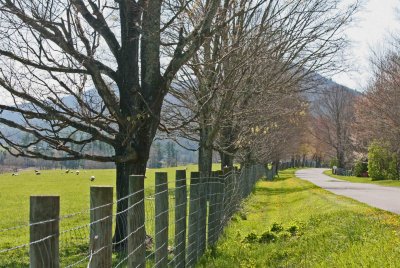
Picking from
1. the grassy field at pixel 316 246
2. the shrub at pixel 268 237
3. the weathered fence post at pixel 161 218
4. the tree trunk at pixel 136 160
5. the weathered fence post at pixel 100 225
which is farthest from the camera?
the shrub at pixel 268 237

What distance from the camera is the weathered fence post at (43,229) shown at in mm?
2809

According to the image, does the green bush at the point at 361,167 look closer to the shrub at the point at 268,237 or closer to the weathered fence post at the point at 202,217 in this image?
the shrub at the point at 268,237

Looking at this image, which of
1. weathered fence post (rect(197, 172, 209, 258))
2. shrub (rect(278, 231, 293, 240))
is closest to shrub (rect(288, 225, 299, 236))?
shrub (rect(278, 231, 293, 240))

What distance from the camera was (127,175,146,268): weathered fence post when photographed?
16.3ft

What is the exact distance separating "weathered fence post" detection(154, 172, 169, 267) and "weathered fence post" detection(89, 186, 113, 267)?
2063 mm

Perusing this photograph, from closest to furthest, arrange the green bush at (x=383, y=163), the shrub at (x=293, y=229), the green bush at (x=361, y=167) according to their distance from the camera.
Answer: the shrub at (x=293, y=229)
the green bush at (x=383, y=163)
the green bush at (x=361, y=167)

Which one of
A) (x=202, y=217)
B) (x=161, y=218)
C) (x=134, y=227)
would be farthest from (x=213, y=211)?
(x=134, y=227)

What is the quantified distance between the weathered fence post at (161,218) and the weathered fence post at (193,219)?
2006 mm

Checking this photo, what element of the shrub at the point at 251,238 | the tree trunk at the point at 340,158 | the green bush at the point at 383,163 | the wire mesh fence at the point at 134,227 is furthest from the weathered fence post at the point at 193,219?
the tree trunk at the point at 340,158

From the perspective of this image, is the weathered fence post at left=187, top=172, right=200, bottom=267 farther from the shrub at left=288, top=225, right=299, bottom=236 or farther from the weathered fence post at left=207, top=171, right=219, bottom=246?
the shrub at left=288, top=225, right=299, bottom=236

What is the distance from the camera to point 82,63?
28.3ft

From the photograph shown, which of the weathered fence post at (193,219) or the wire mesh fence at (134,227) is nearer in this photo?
the wire mesh fence at (134,227)

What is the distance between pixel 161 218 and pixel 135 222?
116 cm

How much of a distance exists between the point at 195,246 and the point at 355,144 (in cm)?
6138
